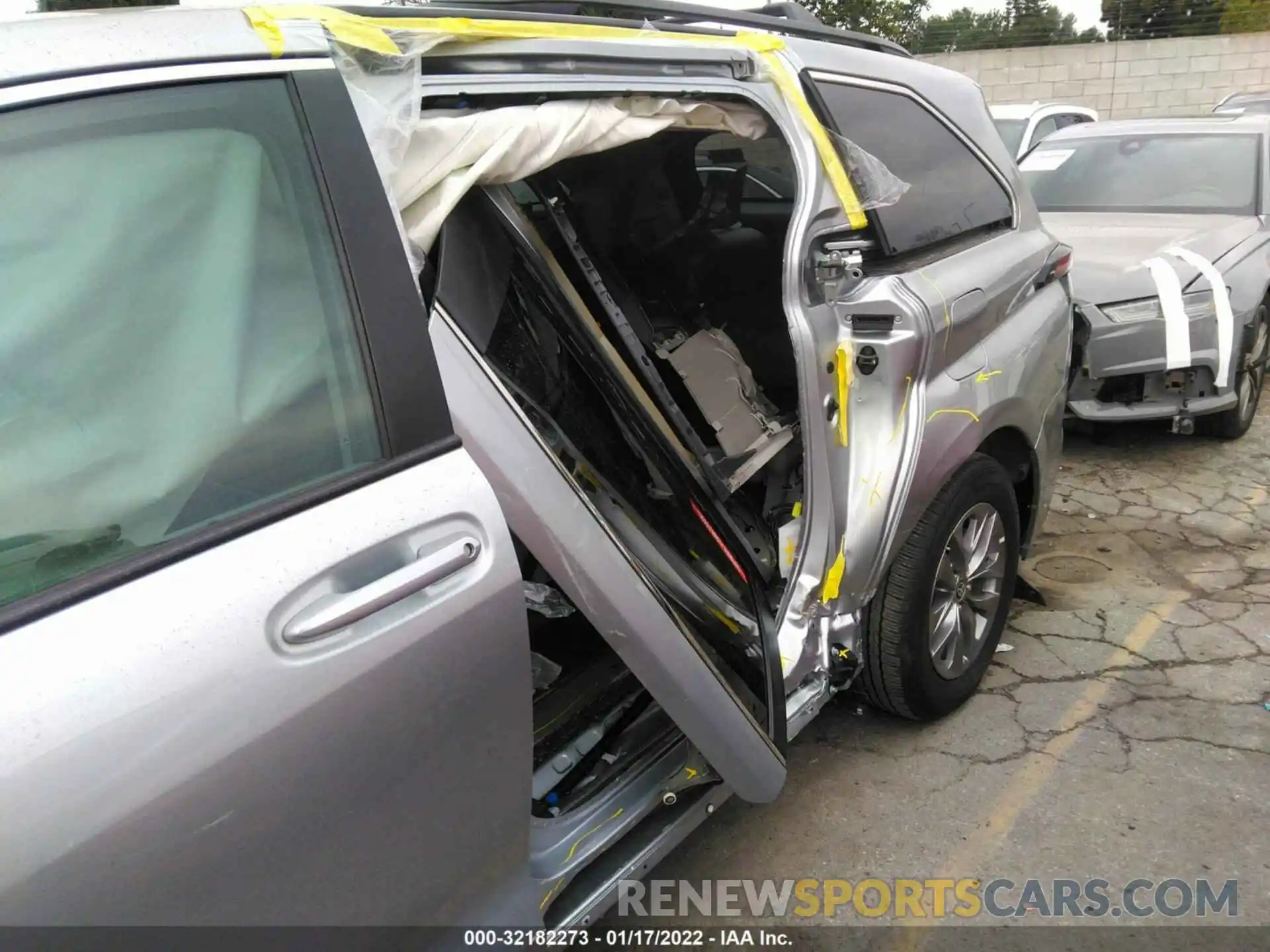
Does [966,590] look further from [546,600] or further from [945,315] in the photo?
[546,600]

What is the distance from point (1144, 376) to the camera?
4.49 meters

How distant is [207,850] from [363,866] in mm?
238

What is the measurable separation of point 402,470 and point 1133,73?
1857cm

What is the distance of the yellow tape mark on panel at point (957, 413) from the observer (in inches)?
88.7

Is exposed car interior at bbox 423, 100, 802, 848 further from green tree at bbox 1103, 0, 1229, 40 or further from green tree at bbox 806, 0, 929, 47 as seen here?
green tree at bbox 806, 0, 929, 47

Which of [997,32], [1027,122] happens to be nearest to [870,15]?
[997,32]

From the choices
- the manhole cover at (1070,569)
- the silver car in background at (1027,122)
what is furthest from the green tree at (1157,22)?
the manhole cover at (1070,569)

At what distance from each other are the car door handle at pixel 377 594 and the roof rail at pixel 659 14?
87cm

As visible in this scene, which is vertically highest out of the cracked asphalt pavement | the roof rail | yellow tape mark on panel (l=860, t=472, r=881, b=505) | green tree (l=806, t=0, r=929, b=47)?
green tree (l=806, t=0, r=929, b=47)

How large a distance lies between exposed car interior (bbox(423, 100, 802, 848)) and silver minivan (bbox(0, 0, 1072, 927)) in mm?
16

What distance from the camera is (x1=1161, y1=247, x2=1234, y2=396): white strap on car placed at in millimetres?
4395

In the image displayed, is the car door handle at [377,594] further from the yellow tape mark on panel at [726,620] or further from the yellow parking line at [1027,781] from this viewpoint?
the yellow parking line at [1027,781]

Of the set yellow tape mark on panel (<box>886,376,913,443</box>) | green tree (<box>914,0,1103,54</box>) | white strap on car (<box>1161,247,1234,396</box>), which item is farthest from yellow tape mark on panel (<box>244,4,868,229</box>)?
green tree (<box>914,0,1103,54</box>)

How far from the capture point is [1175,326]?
4.34 meters
